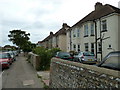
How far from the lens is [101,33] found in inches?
765

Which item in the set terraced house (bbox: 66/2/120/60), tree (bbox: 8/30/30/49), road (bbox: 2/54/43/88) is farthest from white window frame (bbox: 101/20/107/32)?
tree (bbox: 8/30/30/49)

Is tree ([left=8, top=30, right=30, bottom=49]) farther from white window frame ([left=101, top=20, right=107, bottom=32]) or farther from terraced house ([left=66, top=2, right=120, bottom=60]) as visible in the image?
white window frame ([left=101, top=20, right=107, bottom=32])

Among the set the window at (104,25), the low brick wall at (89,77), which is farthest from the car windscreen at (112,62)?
the window at (104,25)

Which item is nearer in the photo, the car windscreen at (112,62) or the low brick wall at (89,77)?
the low brick wall at (89,77)

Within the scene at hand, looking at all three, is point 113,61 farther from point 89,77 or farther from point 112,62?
point 89,77

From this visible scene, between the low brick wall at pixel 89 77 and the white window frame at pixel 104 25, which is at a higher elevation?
the white window frame at pixel 104 25

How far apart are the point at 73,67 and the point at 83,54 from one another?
34.4ft

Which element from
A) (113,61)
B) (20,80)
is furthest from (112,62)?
(20,80)

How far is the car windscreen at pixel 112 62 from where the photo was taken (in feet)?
11.3

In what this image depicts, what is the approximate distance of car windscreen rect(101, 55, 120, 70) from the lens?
346cm

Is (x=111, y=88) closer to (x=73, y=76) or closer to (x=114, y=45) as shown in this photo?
(x=73, y=76)

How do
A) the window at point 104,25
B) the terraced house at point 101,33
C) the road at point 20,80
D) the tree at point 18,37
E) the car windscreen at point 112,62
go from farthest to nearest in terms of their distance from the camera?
the tree at point 18,37, the window at point 104,25, the terraced house at point 101,33, the road at point 20,80, the car windscreen at point 112,62

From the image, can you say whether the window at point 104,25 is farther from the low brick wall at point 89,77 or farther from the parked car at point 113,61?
the parked car at point 113,61

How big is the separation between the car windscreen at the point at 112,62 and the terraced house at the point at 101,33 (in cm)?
1402
